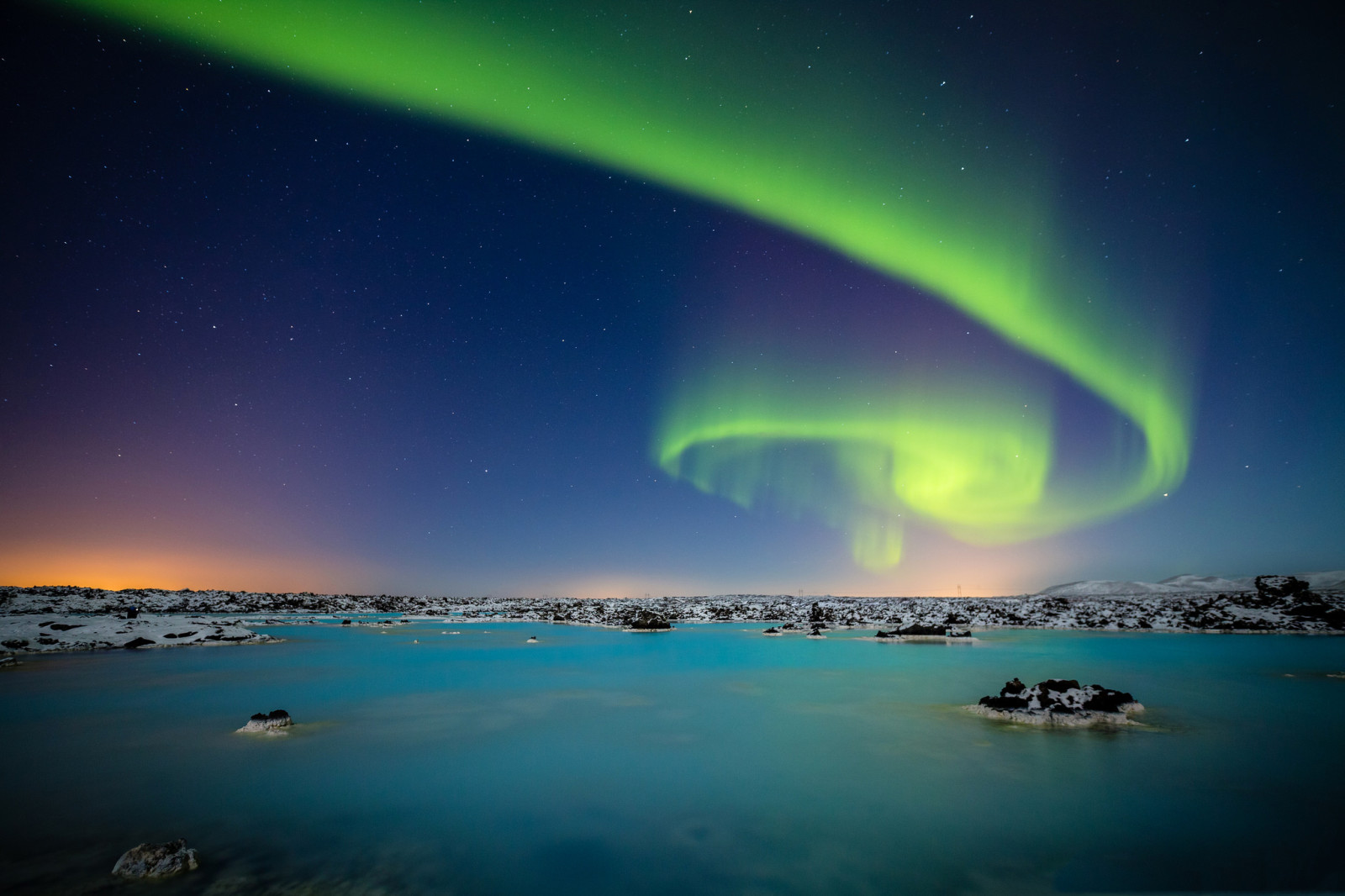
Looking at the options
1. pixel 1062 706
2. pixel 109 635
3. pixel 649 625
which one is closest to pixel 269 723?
pixel 1062 706

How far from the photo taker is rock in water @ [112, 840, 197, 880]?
24.7 ft

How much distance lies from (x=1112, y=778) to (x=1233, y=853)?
3875 millimetres

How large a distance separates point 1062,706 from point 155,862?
74.1 feet

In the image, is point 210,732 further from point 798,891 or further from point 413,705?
point 798,891

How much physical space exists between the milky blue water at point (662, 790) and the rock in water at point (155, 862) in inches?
8.6

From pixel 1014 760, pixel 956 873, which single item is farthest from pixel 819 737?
pixel 956 873

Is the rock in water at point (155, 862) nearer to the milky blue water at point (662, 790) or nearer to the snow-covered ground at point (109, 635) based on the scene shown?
the milky blue water at point (662, 790)

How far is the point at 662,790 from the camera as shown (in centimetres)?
1211

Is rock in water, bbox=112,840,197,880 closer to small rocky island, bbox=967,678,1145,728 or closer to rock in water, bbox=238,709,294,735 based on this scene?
rock in water, bbox=238,709,294,735

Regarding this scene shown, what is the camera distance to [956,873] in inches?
323

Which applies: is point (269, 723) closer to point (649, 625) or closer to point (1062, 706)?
point (1062, 706)

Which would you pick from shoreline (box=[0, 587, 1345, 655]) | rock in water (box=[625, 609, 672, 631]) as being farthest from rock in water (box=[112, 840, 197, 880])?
rock in water (box=[625, 609, 672, 631])

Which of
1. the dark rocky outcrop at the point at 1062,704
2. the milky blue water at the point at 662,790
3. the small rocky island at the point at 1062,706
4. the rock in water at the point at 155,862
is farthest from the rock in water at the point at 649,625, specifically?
the rock in water at the point at 155,862

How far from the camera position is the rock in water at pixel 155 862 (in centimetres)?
754
